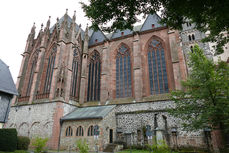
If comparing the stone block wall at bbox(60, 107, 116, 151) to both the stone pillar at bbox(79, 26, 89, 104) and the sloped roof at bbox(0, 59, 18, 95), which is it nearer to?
the stone pillar at bbox(79, 26, 89, 104)

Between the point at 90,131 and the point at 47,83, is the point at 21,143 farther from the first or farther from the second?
the point at 47,83

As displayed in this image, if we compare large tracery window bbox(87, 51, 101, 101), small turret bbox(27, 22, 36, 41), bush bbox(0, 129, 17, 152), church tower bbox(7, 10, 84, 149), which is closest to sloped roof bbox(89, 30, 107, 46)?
church tower bbox(7, 10, 84, 149)

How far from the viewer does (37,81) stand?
2291cm

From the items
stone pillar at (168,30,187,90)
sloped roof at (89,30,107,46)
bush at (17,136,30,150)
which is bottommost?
bush at (17,136,30,150)

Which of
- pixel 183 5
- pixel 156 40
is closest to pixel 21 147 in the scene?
pixel 183 5

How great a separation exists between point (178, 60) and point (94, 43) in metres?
14.9

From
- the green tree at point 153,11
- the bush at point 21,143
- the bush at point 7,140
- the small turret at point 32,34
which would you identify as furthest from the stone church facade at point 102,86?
the green tree at point 153,11

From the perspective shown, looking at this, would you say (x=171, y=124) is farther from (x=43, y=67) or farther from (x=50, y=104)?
(x=43, y=67)

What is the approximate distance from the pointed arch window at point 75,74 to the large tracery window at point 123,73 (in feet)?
21.1

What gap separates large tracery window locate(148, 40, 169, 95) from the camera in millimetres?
20078

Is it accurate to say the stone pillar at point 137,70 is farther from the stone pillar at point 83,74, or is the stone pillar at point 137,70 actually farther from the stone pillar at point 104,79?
the stone pillar at point 83,74

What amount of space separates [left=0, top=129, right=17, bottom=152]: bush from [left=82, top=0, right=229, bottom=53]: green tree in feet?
37.4

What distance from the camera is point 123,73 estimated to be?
907 inches

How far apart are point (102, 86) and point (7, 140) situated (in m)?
12.7
